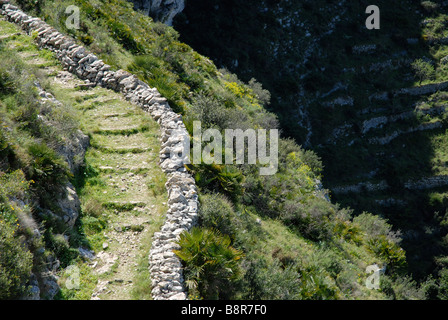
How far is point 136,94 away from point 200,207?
565 cm

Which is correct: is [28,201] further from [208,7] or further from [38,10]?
[208,7]

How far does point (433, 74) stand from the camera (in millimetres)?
50031

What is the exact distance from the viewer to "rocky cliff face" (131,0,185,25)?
2964cm

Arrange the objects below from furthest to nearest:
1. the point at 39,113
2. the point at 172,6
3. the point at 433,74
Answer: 1. the point at 433,74
2. the point at 172,6
3. the point at 39,113

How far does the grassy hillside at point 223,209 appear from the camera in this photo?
22.6 feet

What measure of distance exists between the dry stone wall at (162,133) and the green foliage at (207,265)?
0.21 metres

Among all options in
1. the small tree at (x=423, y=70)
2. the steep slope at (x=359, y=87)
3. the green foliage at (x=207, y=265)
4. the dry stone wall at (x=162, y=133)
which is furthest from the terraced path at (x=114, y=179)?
the small tree at (x=423, y=70)

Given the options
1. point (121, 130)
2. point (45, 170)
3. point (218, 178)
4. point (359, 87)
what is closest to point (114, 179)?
point (45, 170)

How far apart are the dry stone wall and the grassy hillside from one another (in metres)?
0.28

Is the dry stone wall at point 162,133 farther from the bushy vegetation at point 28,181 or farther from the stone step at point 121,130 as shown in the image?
the bushy vegetation at point 28,181

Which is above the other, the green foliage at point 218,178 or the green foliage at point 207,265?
the green foliage at point 218,178

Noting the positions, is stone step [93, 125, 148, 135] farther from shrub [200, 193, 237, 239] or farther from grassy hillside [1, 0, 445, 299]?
shrub [200, 193, 237, 239]

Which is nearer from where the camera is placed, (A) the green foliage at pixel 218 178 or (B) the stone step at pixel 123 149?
(A) the green foliage at pixel 218 178
